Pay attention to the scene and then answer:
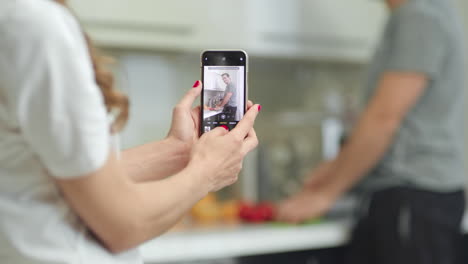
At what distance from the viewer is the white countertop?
1308 millimetres

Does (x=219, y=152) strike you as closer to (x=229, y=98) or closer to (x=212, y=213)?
(x=229, y=98)

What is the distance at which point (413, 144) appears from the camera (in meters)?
1.45

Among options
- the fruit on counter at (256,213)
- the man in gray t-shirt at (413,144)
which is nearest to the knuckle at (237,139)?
the man in gray t-shirt at (413,144)

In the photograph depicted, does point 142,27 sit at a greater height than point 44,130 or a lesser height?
lesser

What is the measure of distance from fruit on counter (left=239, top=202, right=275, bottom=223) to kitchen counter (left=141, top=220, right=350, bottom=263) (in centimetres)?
6

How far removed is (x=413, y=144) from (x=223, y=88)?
1.00 m

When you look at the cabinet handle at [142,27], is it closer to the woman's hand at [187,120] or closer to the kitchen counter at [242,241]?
the kitchen counter at [242,241]

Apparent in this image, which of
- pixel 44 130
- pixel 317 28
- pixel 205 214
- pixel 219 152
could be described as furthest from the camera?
pixel 317 28

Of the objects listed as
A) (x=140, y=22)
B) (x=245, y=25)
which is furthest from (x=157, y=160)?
(x=245, y=25)

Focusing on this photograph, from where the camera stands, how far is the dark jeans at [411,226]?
4.63ft

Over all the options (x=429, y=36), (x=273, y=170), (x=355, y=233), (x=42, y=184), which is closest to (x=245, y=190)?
(x=273, y=170)

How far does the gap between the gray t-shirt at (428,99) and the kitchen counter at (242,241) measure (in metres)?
0.18

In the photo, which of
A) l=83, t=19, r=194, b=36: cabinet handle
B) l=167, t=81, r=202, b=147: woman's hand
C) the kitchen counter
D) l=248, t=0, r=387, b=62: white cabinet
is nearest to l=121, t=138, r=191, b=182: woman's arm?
l=167, t=81, r=202, b=147: woman's hand

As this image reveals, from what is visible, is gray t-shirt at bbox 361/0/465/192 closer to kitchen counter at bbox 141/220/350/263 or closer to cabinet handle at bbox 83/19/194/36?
kitchen counter at bbox 141/220/350/263
